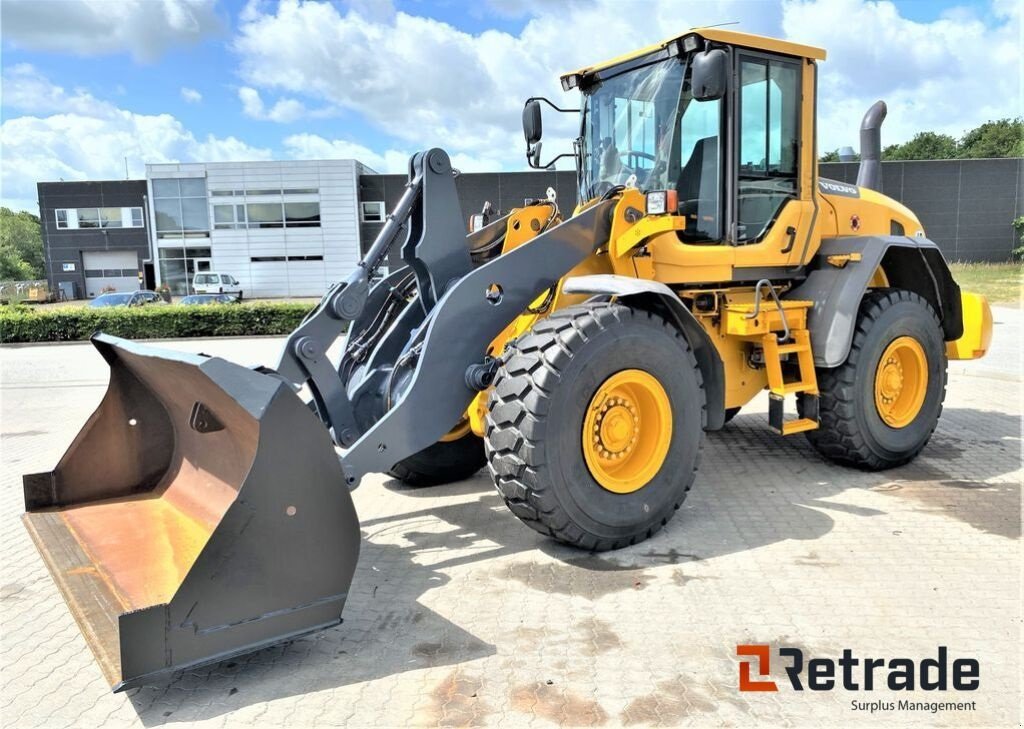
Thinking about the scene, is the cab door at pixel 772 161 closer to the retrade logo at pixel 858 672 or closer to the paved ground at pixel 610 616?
the paved ground at pixel 610 616

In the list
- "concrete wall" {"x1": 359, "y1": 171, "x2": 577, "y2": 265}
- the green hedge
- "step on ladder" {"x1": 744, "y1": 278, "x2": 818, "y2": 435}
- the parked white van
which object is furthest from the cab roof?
the parked white van

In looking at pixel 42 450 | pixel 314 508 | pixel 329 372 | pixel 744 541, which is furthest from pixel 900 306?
pixel 42 450

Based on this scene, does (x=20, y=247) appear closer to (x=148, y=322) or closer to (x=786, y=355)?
(x=148, y=322)

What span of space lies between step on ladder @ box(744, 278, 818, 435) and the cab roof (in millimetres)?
1631

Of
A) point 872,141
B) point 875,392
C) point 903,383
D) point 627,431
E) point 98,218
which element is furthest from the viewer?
point 98,218

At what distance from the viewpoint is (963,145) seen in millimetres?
63250

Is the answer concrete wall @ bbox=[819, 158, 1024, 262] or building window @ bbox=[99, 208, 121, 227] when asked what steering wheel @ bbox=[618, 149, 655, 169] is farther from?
building window @ bbox=[99, 208, 121, 227]

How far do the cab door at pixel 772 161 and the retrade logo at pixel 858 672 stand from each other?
9.62 feet

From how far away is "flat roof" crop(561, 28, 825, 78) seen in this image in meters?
5.14

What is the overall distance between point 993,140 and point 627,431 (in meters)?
67.9

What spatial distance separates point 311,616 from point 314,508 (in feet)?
1.48

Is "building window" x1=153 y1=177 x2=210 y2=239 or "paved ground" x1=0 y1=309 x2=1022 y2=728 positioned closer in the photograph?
"paved ground" x1=0 y1=309 x2=1022 y2=728

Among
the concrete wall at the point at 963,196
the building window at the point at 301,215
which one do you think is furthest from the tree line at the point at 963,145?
the building window at the point at 301,215

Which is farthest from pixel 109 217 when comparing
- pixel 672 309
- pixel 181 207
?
pixel 672 309
